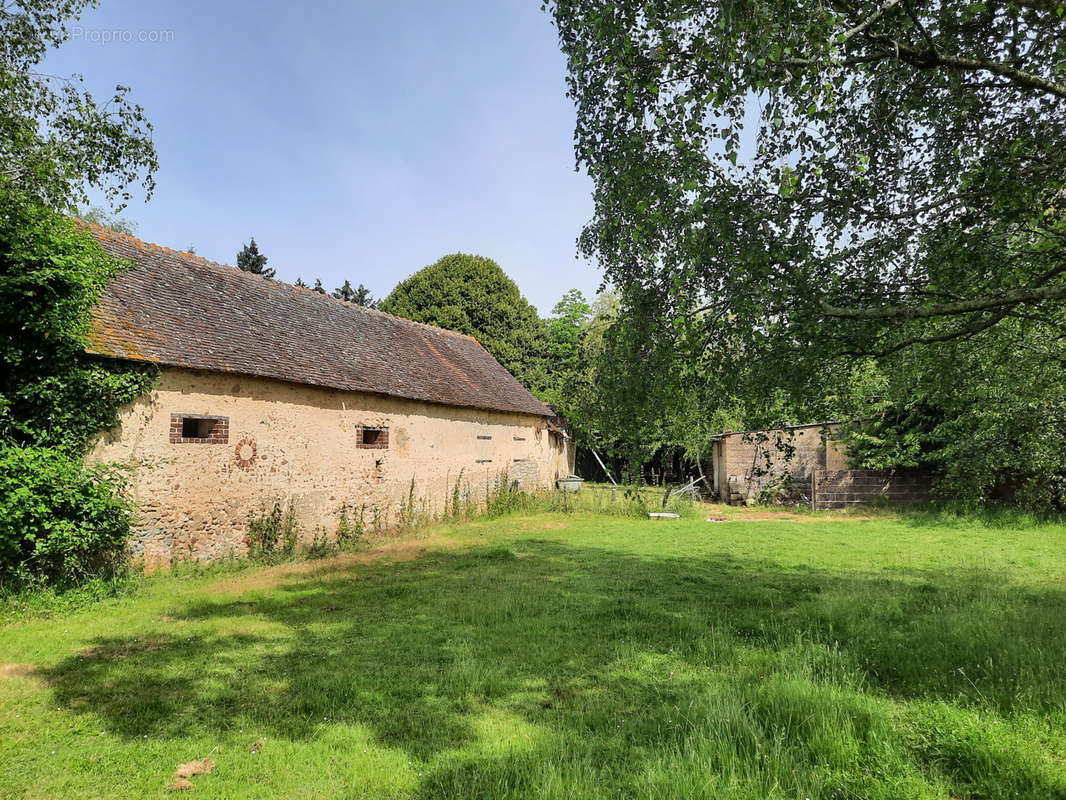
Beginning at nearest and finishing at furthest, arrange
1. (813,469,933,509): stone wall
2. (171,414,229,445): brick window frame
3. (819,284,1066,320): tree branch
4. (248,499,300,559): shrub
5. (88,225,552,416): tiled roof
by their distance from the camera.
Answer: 1. (819,284,1066,320): tree branch
2. (171,414,229,445): brick window frame
3. (88,225,552,416): tiled roof
4. (248,499,300,559): shrub
5. (813,469,933,509): stone wall

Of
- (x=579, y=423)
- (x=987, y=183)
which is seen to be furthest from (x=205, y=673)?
(x=987, y=183)

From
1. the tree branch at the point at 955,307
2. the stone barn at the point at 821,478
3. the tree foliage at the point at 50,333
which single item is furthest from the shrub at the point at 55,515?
the stone barn at the point at 821,478

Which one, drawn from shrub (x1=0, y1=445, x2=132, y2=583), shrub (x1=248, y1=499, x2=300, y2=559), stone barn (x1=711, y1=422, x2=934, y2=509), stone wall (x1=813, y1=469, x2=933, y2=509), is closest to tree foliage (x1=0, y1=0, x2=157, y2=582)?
A: shrub (x1=0, y1=445, x2=132, y2=583)

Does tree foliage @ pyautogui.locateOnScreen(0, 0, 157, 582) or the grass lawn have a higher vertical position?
tree foliage @ pyautogui.locateOnScreen(0, 0, 157, 582)

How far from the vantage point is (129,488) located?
861 centimetres

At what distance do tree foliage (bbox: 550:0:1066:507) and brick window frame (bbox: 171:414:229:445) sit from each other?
24.6 ft

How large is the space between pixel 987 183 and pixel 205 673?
8911 mm

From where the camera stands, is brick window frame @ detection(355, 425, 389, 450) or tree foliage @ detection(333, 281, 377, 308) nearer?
brick window frame @ detection(355, 425, 389, 450)

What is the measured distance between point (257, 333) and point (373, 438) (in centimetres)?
354

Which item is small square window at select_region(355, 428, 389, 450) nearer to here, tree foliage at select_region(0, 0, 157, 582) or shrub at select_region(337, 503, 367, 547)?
shrub at select_region(337, 503, 367, 547)

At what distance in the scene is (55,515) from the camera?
7398 millimetres

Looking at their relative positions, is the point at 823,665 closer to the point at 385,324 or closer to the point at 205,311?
the point at 205,311

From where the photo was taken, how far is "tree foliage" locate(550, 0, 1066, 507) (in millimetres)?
4922

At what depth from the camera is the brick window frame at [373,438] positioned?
42.4 ft
